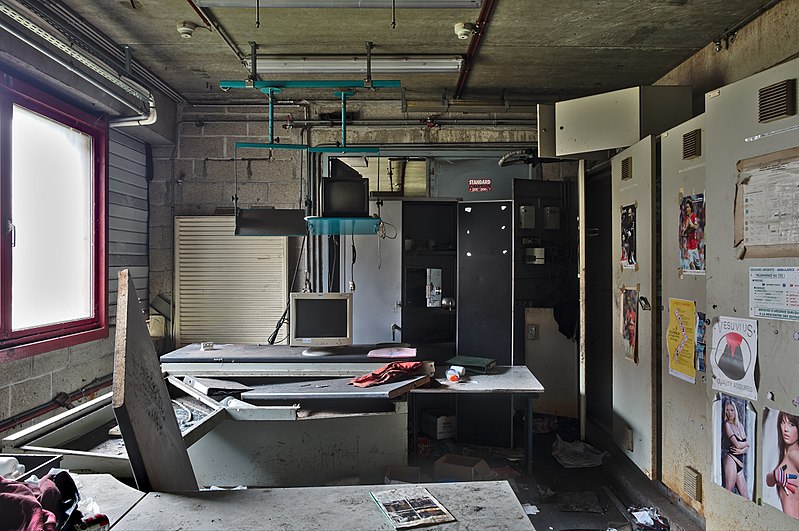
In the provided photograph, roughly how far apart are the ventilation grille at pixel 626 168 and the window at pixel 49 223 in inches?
136

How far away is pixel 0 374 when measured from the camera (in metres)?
2.72

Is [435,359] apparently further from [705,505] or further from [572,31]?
[572,31]

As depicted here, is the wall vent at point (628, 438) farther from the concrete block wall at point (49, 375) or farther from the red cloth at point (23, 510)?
the concrete block wall at point (49, 375)

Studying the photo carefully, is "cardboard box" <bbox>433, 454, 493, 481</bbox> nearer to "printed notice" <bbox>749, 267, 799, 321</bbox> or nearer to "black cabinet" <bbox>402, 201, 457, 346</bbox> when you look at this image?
"black cabinet" <bbox>402, 201, 457, 346</bbox>

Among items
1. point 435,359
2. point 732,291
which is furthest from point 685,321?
point 435,359

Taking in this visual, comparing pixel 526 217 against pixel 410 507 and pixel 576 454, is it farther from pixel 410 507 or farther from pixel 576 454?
pixel 410 507

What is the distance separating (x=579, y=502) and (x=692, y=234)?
176cm

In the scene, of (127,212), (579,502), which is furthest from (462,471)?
(127,212)

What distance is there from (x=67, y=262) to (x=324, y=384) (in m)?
1.97

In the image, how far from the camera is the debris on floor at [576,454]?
141 inches

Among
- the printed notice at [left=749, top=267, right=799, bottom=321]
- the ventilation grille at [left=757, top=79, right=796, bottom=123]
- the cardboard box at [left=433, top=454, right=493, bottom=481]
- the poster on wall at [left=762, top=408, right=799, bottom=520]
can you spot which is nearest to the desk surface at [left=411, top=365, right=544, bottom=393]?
the cardboard box at [left=433, top=454, right=493, bottom=481]

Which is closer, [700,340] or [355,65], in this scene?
[700,340]

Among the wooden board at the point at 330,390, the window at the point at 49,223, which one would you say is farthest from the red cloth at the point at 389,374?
the window at the point at 49,223

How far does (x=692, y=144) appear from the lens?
235cm
